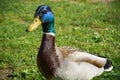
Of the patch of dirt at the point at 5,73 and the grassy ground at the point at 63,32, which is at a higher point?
the patch of dirt at the point at 5,73

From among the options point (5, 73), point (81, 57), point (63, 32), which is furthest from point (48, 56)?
point (63, 32)

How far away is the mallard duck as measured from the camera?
16.0 feet

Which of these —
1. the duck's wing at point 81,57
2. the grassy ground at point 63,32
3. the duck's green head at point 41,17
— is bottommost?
the grassy ground at point 63,32

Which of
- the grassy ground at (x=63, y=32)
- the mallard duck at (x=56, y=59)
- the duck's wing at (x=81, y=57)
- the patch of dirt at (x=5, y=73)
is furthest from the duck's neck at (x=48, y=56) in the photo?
the patch of dirt at (x=5, y=73)

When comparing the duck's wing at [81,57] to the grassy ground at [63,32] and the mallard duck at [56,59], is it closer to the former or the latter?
the mallard duck at [56,59]

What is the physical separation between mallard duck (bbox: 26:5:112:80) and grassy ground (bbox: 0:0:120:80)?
0.99 m

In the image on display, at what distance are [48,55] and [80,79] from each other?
1.80 feet

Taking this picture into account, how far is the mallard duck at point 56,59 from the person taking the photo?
489 cm

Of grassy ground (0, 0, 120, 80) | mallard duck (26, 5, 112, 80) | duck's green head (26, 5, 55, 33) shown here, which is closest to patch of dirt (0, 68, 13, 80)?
grassy ground (0, 0, 120, 80)

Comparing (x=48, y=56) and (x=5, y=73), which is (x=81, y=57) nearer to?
(x=48, y=56)

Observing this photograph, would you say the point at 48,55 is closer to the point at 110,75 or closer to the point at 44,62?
the point at 44,62

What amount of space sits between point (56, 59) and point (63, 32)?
3.73m

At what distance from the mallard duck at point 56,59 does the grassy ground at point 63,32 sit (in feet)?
3.25

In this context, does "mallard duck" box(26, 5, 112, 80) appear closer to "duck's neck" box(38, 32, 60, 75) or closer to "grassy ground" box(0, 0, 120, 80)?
"duck's neck" box(38, 32, 60, 75)
